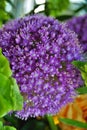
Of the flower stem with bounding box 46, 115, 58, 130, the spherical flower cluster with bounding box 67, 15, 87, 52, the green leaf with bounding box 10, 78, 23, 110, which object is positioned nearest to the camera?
the green leaf with bounding box 10, 78, 23, 110

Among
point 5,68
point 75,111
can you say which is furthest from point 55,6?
point 5,68

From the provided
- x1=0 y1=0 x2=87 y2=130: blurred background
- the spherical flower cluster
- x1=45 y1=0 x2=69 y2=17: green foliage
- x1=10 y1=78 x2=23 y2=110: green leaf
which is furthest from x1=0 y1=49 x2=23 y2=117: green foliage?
x1=45 y1=0 x2=69 y2=17: green foliage

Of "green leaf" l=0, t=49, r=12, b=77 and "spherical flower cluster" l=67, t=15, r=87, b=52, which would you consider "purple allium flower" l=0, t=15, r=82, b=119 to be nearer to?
"green leaf" l=0, t=49, r=12, b=77

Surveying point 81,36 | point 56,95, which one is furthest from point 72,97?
point 81,36

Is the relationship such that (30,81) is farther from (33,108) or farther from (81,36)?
(81,36)

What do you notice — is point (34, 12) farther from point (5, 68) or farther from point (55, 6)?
point (5, 68)
